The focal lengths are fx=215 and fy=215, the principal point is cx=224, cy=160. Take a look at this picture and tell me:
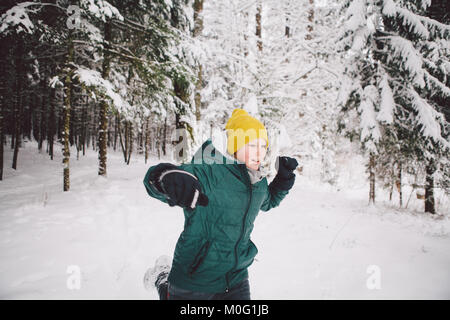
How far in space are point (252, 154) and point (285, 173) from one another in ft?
1.76

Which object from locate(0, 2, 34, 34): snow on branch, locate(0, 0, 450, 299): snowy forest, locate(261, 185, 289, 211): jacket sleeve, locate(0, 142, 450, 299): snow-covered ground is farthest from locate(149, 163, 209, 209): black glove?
locate(0, 2, 34, 34): snow on branch

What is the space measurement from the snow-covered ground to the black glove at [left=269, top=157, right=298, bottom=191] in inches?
32.3

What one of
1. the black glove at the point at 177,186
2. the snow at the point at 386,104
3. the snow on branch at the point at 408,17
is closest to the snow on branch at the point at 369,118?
the snow at the point at 386,104

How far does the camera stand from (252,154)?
6.37 feet

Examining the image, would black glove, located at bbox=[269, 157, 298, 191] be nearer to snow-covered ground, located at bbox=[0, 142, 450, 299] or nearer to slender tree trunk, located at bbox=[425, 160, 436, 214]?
snow-covered ground, located at bbox=[0, 142, 450, 299]

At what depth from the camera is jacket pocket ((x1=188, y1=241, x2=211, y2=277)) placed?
5.78 ft

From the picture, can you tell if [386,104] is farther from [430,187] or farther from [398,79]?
[430,187]

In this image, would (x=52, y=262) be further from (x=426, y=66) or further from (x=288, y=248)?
(x=426, y=66)

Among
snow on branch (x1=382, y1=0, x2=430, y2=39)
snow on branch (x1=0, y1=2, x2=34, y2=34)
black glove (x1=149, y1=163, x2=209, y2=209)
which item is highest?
snow on branch (x1=382, y1=0, x2=430, y2=39)

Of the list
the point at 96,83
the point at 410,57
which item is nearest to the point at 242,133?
the point at 96,83

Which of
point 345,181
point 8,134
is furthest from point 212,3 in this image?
point 8,134

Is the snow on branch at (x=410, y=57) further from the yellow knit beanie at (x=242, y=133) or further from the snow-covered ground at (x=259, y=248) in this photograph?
the yellow knit beanie at (x=242, y=133)

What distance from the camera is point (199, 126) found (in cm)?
908

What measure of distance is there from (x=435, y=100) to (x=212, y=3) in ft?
A: 35.0
